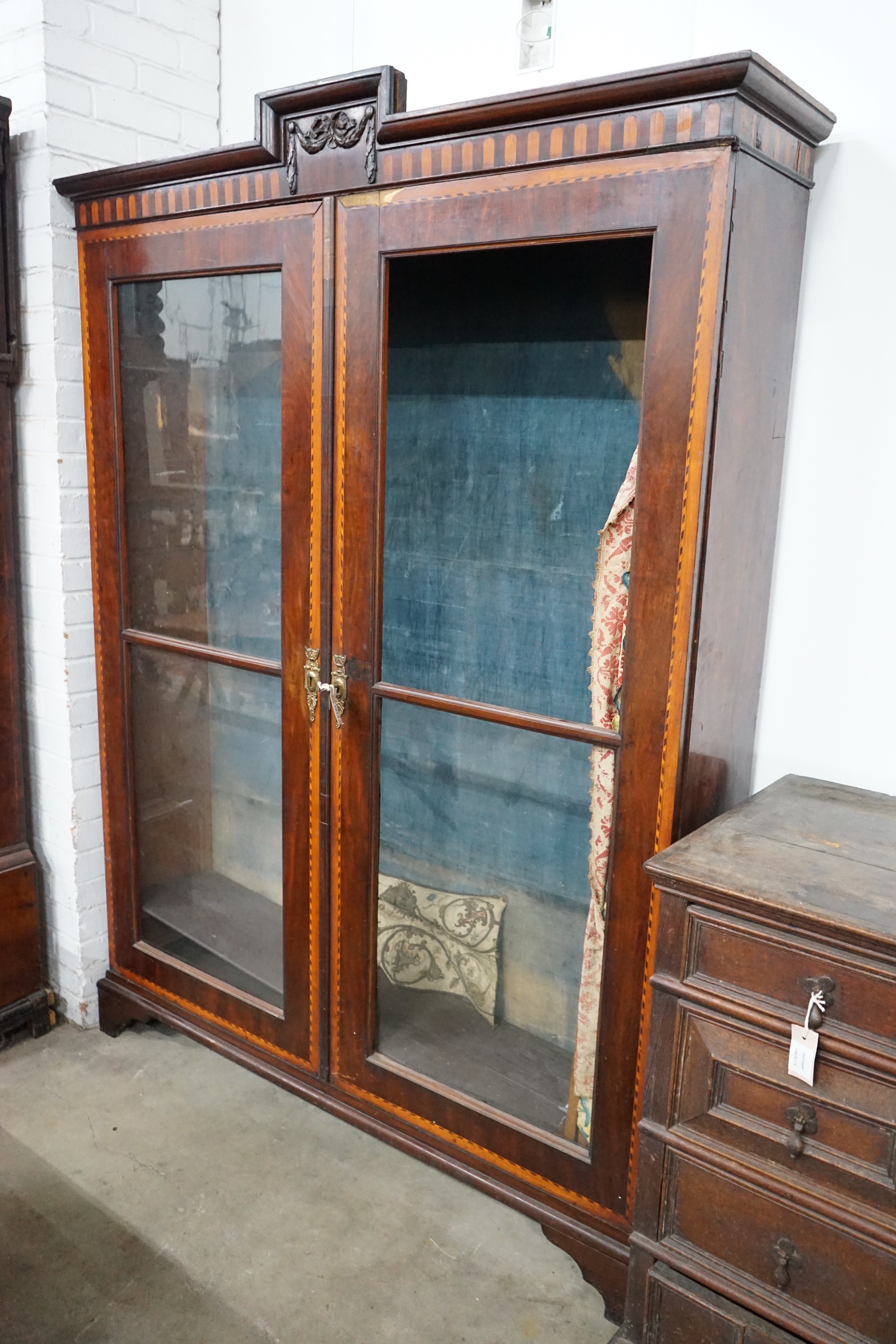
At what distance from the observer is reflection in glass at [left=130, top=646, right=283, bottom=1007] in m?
1.92

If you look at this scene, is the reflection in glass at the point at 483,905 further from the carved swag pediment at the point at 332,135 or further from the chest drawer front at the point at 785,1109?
the carved swag pediment at the point at 332,135

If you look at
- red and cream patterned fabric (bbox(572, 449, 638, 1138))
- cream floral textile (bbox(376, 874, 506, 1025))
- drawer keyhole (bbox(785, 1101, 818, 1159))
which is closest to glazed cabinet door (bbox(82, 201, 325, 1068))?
cream floral textile (bbox(376, 874, 506, 1025))

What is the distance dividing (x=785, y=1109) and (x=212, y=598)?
129cm

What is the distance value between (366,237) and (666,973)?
1.14 metres

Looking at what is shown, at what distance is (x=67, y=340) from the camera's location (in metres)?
1.98

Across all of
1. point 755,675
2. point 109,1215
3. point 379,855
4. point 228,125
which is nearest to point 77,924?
point 109,1215

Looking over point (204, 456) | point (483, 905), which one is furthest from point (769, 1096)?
point (204, 456)

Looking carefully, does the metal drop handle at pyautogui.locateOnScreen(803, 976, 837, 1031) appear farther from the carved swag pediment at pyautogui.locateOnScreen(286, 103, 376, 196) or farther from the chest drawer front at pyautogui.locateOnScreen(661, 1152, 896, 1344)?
the carved swag pediment at pyautogui.locateOnScreen(286, 103, 376, 196)

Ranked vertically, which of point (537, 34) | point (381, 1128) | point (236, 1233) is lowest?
point (236, 1233)

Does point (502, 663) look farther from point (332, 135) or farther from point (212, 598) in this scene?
point (332, 135)

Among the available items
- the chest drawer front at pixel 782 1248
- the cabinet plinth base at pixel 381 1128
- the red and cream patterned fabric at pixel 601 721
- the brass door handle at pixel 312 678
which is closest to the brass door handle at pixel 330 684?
the brass door handle at pixel 312 678

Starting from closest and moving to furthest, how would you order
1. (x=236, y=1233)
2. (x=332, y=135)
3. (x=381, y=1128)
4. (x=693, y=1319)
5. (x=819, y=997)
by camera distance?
(x=819, y=997), (x=693, y=1319), (x=332, y=135), (x=236, y=1233), (x=381, y=1128)

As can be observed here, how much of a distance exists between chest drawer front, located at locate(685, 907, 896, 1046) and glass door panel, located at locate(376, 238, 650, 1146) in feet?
1.10

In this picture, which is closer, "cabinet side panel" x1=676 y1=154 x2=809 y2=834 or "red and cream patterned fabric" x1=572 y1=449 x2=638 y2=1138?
"cabinet side panel" x1=676 y1=154 x2=809 y2=834
